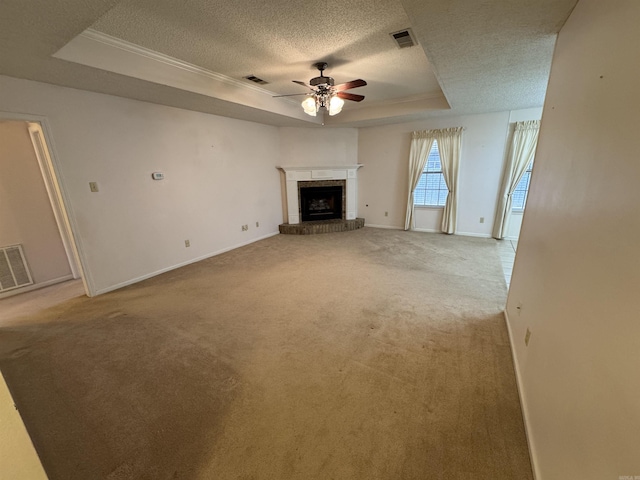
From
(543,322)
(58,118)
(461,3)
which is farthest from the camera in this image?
(58,118)

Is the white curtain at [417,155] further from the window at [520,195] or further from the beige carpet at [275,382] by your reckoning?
the beige carpet at [275,382]

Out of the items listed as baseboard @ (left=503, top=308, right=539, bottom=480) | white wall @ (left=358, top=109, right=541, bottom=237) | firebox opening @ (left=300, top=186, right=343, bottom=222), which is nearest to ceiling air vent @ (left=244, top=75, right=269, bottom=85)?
firebox opening @ (left=300, top=186, right=343, bottom=222)

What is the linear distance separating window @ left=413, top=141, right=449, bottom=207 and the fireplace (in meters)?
1.83

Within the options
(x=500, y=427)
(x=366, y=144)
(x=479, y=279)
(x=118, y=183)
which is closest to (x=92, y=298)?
(x=118, y=183)

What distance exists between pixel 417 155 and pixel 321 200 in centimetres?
249

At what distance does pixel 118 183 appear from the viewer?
338 centimetres

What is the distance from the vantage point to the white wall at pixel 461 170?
16.3 feet

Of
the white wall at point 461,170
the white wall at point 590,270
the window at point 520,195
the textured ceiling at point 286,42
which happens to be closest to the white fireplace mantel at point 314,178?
the white wall at point 461,170

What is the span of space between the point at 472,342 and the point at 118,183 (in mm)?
4459

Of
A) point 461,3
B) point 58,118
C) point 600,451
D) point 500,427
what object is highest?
point 461,3

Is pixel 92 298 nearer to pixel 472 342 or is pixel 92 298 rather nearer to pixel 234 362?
pixel 234 362

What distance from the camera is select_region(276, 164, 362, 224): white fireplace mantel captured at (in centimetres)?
608

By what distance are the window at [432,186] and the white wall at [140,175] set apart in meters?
3.77

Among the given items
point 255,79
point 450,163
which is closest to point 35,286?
point 255,79
